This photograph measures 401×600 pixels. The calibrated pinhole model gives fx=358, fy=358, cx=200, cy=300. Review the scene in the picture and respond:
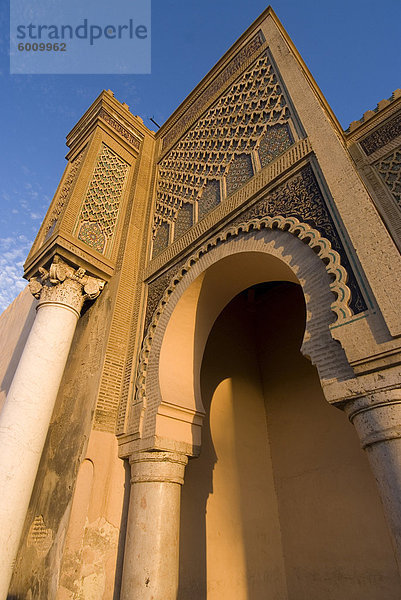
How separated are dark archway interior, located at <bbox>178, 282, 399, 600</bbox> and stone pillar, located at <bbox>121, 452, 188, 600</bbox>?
0.85m

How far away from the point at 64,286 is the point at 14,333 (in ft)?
17.0

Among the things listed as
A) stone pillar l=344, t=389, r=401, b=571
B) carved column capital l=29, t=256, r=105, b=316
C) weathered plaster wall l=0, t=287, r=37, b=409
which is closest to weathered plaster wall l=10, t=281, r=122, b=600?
carved column capital l=29, t=256, r=105, b=316

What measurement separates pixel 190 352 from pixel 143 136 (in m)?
4.37

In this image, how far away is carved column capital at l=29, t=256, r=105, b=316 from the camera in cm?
402

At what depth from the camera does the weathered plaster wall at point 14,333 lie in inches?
287

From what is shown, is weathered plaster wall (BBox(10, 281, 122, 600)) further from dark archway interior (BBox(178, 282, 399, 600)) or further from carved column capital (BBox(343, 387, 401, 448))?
carved column capital (BBox(343, 387, 401, 448))

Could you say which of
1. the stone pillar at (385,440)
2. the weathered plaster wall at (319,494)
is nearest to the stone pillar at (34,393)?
the stone pillar at (385,440)

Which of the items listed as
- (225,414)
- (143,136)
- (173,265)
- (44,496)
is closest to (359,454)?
(225,414)

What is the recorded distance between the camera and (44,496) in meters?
3.13

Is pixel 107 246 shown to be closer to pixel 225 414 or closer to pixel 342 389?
pixel 225 414

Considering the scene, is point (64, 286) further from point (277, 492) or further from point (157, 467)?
point (277, 492)

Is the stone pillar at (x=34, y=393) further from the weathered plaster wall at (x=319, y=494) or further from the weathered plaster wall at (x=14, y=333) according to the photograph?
the weathered plaster wall at (x=14, y=333)

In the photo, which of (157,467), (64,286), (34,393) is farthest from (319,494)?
(64,286)

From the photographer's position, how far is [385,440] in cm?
179
